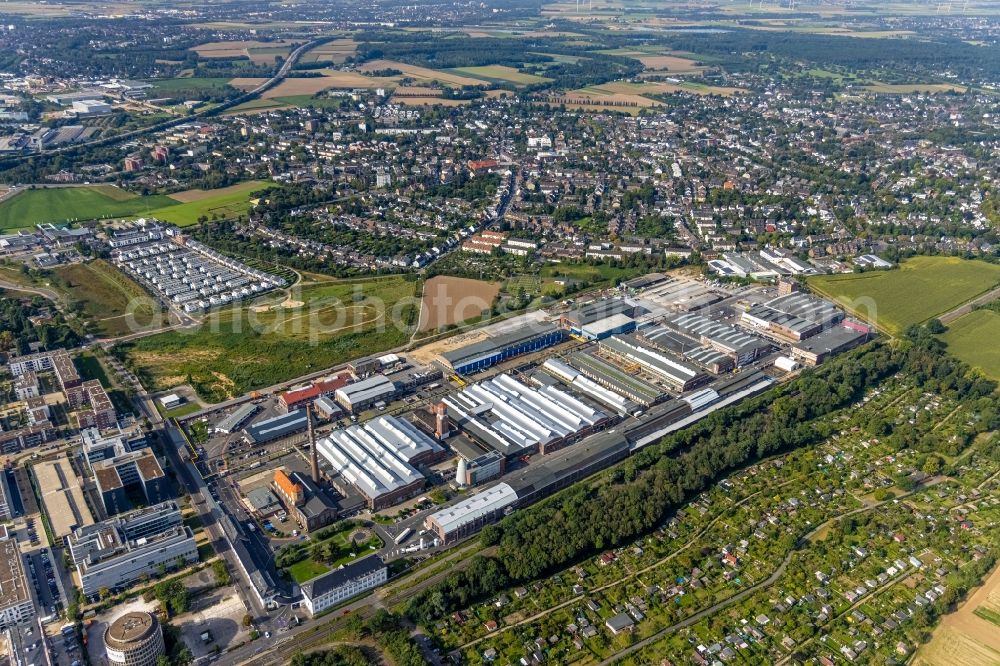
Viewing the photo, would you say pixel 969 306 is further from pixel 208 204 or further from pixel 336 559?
pixel 208 204

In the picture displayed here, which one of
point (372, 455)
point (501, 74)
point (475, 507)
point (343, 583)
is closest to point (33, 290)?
point (372, 455)

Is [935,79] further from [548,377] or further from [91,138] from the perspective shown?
[91,138]

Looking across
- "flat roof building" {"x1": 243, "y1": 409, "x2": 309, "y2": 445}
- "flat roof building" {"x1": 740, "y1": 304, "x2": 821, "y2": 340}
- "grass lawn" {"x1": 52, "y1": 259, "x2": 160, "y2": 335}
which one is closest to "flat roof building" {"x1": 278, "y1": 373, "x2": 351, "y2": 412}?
"flat roof building" {"x1": 243, "y1": 409, "x2": 309, "y2": 445}

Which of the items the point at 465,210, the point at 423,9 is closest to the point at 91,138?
the point at 465,210

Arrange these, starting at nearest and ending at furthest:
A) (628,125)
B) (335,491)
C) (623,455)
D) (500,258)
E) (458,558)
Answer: (458,558) < (335,491) < (623,455) < (500,258) < (628,125)

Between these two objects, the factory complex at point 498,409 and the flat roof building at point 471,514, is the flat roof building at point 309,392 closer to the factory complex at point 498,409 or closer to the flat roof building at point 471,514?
the factory complex at point 498,409

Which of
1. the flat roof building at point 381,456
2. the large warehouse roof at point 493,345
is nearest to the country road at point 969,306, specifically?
the large warehouse roof at point 493,345
